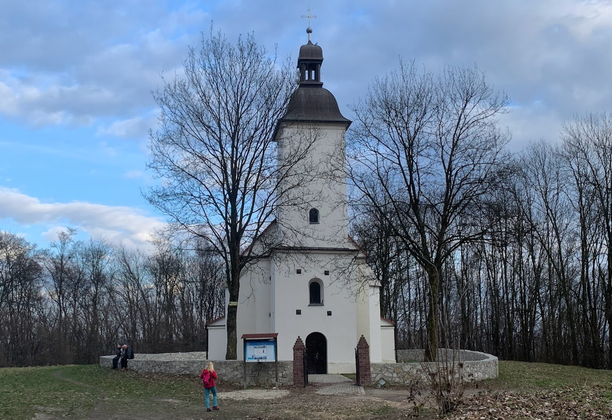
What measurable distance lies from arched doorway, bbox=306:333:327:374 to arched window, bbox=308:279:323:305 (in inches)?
60.8

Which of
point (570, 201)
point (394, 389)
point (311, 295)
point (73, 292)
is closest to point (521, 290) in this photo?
point (570, 201)

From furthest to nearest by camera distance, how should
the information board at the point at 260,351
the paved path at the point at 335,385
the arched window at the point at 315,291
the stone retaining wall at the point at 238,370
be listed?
the arched window at the point at 315,291 → the stone retaining wall at the point at 238,370 → the information board at the point at 260,351 → the paved path at the point at 335,385

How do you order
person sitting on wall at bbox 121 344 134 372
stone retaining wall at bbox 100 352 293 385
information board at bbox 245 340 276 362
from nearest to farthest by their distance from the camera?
information board at bbox 245 340 276 362, stone retaining wall at bbox 100 352 293 385, person sitting on wall at bbox 121 344 134 372

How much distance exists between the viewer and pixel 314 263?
25.7 meters

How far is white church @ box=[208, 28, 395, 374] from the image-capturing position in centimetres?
2512

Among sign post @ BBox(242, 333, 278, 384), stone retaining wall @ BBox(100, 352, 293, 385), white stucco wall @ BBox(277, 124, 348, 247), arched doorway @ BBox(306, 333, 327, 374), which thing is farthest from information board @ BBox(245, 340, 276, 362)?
white stucco wall @ BBox(277, 124, 348, 247)

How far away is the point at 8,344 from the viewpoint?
4944 centimetres

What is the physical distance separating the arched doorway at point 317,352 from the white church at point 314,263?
0.04 m

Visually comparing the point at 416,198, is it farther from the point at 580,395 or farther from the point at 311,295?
the point at 580,395

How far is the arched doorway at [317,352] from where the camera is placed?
82.4ft

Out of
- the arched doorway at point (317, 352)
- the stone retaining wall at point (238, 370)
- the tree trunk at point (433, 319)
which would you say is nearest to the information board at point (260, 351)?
the stone retaining wall at point (238, 370)

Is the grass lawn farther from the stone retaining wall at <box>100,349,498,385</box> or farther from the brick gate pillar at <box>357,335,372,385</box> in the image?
the brick gate pillar at <box>357,335,372,385</box>

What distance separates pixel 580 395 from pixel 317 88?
60.6 ft

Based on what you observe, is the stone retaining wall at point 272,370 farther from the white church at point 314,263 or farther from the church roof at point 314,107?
the church roof at point 314,107
